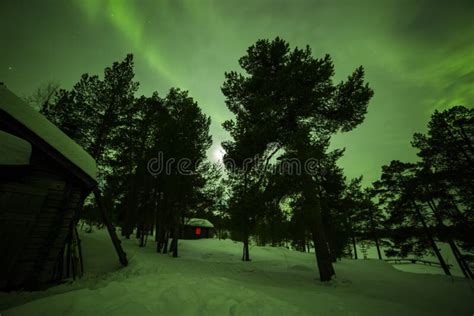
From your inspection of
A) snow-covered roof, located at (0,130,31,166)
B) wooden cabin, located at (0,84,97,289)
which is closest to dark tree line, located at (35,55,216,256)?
wooden cabin, located at (0,84,97,289)

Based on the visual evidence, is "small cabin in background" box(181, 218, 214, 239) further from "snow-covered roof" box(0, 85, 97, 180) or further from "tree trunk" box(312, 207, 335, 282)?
"tree trunk" box(312, 207, 335, 282)

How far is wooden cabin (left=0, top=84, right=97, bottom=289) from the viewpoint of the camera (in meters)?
5.79

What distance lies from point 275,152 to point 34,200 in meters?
10.4

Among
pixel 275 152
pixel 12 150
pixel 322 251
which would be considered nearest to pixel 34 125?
pixel 12 150

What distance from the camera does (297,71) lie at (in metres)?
9.43

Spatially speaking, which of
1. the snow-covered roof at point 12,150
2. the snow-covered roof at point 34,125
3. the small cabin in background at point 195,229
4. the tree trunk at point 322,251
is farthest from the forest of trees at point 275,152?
the small cabin in background at point 195,229

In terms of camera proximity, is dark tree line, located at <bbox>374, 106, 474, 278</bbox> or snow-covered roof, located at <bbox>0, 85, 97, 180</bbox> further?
dark tree line, located at <bbox>374, 106, 474, 278</bbox>

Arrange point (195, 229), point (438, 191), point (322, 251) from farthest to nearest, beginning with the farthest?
point (195, 229), point (438, 191), point (322, 251)

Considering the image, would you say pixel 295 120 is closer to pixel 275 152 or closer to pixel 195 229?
pixel 275 152

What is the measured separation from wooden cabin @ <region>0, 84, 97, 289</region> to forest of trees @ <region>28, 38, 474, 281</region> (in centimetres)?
641

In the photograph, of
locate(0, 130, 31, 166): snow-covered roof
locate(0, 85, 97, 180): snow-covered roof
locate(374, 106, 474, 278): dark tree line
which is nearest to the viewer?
locate(0, 130, 31, 166): snow-covered roof

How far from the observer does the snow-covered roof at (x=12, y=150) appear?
416 centimetres

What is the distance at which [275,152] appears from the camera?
10.1m

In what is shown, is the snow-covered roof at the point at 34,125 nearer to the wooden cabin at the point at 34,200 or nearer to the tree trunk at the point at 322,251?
the wooden cabin at the point at 34,200
